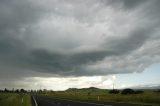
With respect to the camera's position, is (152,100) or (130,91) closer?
(152,100)

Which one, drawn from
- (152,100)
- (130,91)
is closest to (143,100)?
(152,100)

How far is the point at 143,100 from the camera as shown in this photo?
4291cm

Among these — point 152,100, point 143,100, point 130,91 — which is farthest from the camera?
point 130,91

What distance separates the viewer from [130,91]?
82875mm

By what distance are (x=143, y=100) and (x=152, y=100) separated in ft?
9.31

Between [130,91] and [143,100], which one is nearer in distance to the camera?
[143,100]

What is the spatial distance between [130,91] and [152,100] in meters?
43.2

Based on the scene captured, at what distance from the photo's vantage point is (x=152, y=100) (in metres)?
40.2

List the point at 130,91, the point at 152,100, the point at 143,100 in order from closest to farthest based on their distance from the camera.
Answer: the point at 152,100, the point at 143,100, the point at 130,91

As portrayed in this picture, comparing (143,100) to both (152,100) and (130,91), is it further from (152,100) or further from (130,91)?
(130,91)

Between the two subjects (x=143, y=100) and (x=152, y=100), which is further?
(x=143, y=100)
